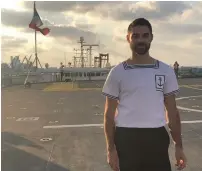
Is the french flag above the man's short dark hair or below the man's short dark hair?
above

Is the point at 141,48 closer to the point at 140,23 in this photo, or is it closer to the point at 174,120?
the point at 140,23

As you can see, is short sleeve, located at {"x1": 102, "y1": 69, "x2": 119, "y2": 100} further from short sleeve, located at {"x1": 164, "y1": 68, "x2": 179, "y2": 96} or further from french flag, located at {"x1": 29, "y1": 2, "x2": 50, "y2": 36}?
french flag, located at {"x1": 29, "y1": 2, "x2": 50, "y2": 36}

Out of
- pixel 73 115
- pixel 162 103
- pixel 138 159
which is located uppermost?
pixel 162 103

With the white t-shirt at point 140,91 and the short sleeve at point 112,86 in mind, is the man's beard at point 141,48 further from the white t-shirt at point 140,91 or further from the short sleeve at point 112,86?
the short sleeve at point 112,86

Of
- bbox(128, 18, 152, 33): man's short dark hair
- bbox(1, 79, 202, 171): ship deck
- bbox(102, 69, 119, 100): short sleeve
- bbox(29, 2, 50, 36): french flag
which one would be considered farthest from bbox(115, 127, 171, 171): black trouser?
bbox(29, 2, 50, 36): french flag

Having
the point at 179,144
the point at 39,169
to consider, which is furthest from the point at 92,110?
the point at 179,144

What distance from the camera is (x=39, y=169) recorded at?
19.3ft

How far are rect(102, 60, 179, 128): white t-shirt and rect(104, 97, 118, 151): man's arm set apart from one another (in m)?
0.07

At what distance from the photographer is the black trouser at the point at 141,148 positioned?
3.15 metres

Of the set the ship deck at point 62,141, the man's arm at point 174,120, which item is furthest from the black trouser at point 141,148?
the ship deck at point 62,141

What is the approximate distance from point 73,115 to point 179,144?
30.2 feet

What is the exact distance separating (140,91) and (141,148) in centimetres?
56

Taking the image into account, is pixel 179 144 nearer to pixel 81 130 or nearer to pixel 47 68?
pixel 81 130

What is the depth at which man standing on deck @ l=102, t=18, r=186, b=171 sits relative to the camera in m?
3.14
